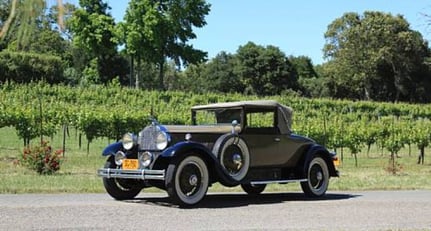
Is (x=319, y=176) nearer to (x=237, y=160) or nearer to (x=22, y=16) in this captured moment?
(x=237, y=160)

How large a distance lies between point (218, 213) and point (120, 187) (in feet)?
8.42

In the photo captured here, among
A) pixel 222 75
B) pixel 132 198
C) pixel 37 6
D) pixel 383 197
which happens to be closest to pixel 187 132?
pixel 132 198

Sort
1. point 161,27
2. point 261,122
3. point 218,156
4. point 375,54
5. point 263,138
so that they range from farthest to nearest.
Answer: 1. point 375,54
2. point 161,27
3. point 261,122
4. point 263,138
5. point 218,156

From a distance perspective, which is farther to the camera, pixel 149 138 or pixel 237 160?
pixel 237 160

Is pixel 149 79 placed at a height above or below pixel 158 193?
above

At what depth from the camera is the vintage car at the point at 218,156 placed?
33.4 feet

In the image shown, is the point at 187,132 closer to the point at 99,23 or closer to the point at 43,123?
the point at 43,123

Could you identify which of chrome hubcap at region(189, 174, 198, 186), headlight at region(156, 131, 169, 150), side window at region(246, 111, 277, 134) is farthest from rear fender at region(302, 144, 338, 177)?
headlight at region(156, 131, 169, 150)

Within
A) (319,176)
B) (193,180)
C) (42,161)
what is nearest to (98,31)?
(42,161)

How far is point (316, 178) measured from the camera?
1245 centimetres

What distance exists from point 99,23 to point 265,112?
40.2 meters

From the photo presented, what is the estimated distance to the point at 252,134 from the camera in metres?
11.4

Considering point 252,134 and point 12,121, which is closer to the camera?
point 252,134

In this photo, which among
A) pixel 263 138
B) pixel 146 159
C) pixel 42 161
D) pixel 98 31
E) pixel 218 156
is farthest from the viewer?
pixel 98 31
